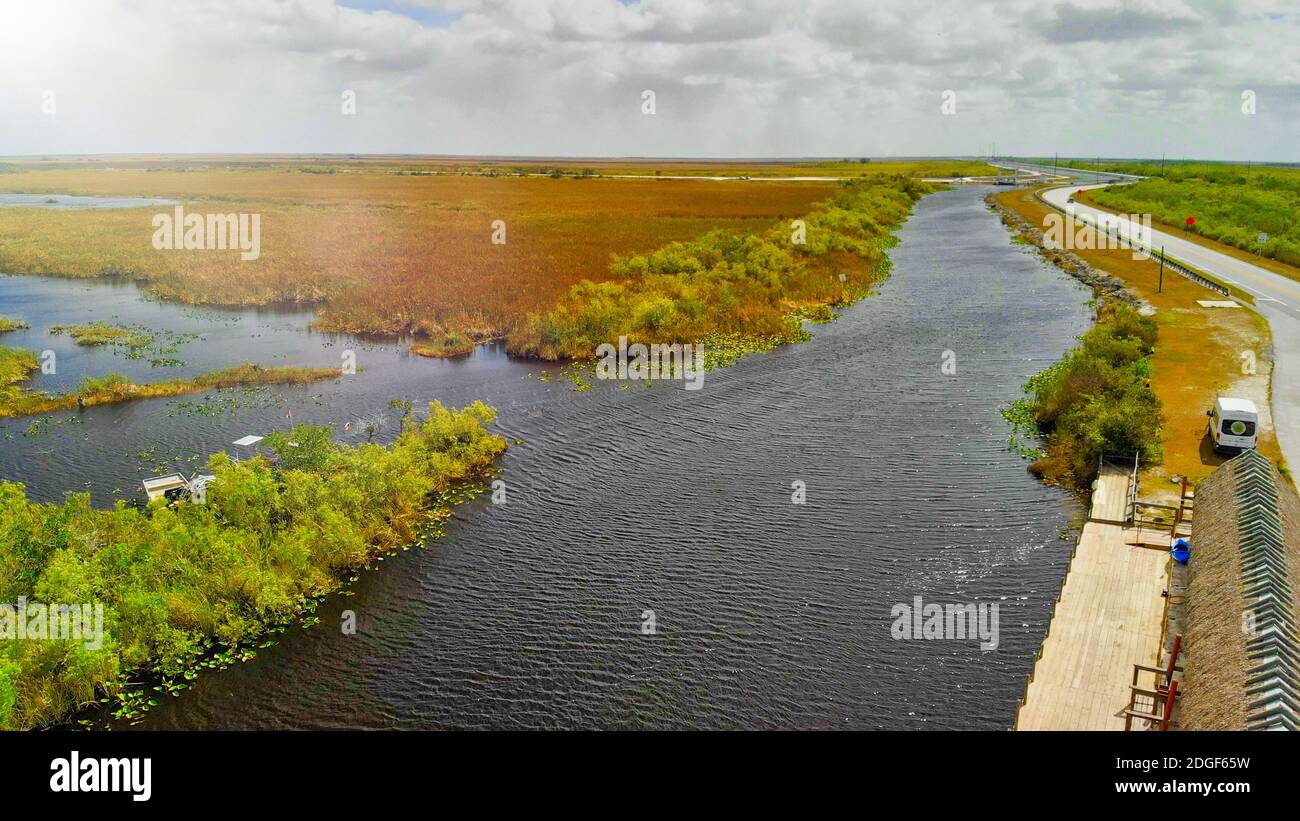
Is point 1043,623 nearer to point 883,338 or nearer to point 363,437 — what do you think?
point 363,437

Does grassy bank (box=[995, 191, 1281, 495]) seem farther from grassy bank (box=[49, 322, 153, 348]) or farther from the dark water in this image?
grassy bank (box=[49, 322, 153, 348])

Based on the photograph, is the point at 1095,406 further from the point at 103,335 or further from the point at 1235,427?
the point at 103,335

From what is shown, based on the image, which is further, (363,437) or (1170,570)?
(363,437)

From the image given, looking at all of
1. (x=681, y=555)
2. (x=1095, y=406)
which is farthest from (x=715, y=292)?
(x=681, y=555)

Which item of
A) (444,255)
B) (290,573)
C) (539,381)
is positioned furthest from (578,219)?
(290,573)

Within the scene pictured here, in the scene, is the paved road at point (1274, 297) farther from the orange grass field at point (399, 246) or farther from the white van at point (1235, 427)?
the orange grass field at point (399, 246)

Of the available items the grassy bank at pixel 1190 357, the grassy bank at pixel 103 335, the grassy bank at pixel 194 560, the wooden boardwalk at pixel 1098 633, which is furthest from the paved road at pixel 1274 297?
the grassy bank at pixel 103 335
